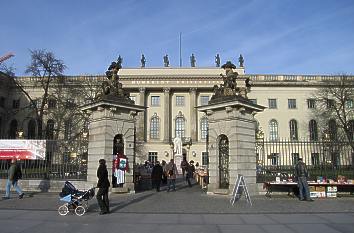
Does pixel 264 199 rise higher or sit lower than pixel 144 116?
lower

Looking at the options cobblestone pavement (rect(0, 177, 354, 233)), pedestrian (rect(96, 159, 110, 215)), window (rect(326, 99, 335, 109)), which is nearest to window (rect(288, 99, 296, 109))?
window (rect(326, 99, 335, 109))

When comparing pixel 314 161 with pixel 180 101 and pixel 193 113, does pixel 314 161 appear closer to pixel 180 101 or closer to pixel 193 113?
pixel 193 113

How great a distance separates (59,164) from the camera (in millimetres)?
20219

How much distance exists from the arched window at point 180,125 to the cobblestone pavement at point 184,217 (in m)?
53.6

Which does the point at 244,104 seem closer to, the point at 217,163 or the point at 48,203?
the point at 217,163

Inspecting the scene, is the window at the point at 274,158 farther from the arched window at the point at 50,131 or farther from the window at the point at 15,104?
the window at the point at 15,104

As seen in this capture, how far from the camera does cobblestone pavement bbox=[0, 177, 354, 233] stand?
9570 millimetres

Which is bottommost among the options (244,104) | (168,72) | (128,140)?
(128,140)

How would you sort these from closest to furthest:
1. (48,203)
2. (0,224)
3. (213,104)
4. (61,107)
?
(0,224) < (48,203) < (213,104) < (61,107)

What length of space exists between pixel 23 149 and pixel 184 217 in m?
13.9

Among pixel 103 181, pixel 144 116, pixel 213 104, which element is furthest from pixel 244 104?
pixel 144 116

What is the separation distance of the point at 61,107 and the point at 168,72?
22.6 metres

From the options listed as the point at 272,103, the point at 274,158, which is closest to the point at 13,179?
the point at 274,158

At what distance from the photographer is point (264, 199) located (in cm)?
1656
